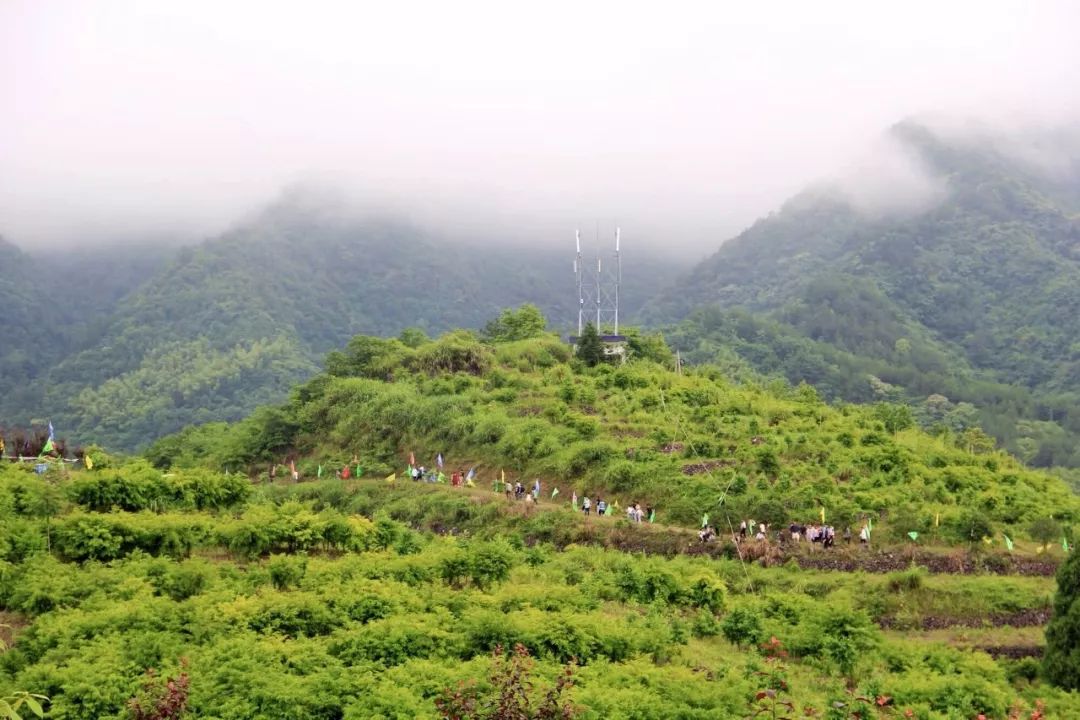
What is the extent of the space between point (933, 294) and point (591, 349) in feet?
263

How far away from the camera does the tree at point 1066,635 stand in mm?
14867

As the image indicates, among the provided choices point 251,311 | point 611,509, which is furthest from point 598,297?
point 251,311

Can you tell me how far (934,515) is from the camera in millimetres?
25625

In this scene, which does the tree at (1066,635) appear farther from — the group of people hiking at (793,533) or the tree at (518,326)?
the tree at (518,326)

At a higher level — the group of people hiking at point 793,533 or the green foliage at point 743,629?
the green foliage at point 743,629

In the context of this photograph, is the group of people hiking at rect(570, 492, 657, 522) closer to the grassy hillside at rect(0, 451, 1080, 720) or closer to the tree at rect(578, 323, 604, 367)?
the grassy hillside at rect(0, 451, 1080, 720)

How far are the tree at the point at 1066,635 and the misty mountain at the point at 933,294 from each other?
5853 centimetres

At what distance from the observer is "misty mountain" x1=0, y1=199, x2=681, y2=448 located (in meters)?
100

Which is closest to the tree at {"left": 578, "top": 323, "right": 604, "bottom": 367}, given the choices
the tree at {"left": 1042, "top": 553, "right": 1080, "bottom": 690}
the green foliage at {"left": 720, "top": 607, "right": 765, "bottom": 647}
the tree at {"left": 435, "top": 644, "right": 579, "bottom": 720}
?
the green foliage at {"left": 720, "top": 607, "right": 765, "bottom": 647}

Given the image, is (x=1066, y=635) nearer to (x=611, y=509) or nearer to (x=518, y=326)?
(x=611, y=509)

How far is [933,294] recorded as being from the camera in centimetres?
11019

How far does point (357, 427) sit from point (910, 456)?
75.0ft

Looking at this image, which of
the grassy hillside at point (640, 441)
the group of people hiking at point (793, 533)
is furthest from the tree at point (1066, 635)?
the group of people hiking at point (793, 533)

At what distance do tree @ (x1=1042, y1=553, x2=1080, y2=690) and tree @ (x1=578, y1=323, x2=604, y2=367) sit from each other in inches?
1139
